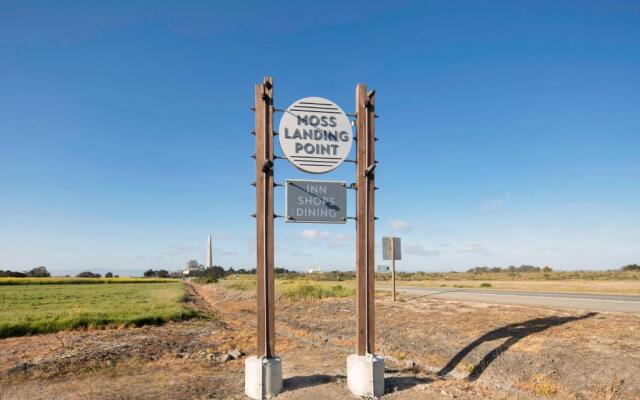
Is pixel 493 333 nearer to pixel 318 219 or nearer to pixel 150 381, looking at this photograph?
pixel 318 219

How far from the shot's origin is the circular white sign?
6.79m

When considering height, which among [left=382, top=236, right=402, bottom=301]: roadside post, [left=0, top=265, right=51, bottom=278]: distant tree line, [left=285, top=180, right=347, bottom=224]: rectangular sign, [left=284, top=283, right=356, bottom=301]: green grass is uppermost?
[left=285, top=180, right=347, bottom=224]: rectangular sign

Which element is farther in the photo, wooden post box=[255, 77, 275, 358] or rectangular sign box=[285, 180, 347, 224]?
rectangular sign box=[285, 180, 347, 224]

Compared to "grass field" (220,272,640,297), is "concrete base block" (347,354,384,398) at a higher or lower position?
higher

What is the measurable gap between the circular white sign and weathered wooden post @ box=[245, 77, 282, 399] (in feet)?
1.03

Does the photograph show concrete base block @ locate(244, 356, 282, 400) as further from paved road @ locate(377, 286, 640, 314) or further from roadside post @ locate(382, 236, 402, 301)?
roadside post @ locate(382, 236, 402, 301)

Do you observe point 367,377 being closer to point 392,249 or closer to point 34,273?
point 392,249

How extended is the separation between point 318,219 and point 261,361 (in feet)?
7.78

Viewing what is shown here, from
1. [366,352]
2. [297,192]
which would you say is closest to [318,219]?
[297,192]

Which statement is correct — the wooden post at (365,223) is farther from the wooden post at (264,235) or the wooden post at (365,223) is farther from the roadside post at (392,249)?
the roadside post at (392,249)

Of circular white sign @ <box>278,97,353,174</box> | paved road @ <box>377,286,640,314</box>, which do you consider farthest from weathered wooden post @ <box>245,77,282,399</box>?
paved road @ <box>377,286,640,314</box>

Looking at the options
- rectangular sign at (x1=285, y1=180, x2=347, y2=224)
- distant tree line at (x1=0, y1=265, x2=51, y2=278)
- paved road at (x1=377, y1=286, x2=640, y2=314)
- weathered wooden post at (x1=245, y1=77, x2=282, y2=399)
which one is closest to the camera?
weathered wooden post at (x1=245, y1=77, x2=282, y2=399)

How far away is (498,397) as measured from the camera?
6.71m

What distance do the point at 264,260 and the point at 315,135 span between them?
2.24 meters
